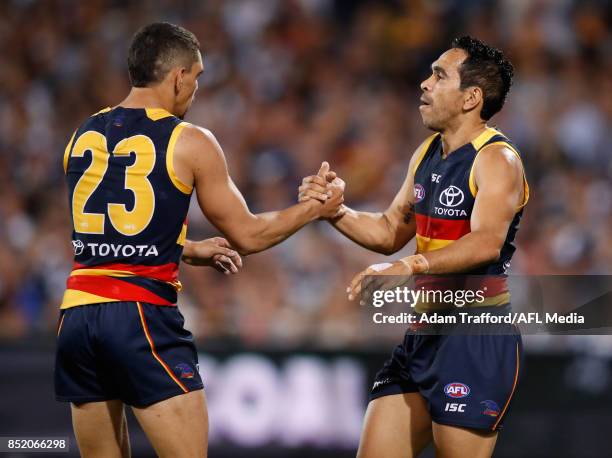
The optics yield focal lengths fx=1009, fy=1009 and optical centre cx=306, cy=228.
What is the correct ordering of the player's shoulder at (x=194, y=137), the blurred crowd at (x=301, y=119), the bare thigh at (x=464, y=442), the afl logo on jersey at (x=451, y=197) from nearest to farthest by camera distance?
the player's shoulder at (x=194, y=137) < the bare thigh at (x=464, y=442) < the afl logo on jersey at (x=451, y=197) < the blurred crowd at (x=301, y=119)

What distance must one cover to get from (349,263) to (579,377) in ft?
7.97

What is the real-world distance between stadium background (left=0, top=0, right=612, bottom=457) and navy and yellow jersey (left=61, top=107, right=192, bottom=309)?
11.4 ft

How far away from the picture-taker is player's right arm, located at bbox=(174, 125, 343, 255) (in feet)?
16.2

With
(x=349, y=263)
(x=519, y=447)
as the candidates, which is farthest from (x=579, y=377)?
(x=349, y=263)

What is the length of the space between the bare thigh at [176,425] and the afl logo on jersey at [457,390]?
1.26 m

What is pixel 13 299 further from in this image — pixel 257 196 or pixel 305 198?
pixel 305 198

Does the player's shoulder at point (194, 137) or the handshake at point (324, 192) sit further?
the handshake at point (324, 192)

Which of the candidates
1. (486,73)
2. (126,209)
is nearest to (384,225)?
(486,73)

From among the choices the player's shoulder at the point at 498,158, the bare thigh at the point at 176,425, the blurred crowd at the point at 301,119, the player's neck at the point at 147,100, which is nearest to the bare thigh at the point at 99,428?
the bare thigh at the point at 176,425

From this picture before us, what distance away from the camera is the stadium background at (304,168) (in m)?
8.23

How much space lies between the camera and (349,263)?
31.2 feet

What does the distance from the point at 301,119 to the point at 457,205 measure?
6.27 meters

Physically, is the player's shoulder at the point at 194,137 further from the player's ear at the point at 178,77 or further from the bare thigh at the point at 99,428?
the bare thigh at the point at 99,428

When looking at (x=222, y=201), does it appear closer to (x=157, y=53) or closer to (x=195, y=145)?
(x=195, y=145)
